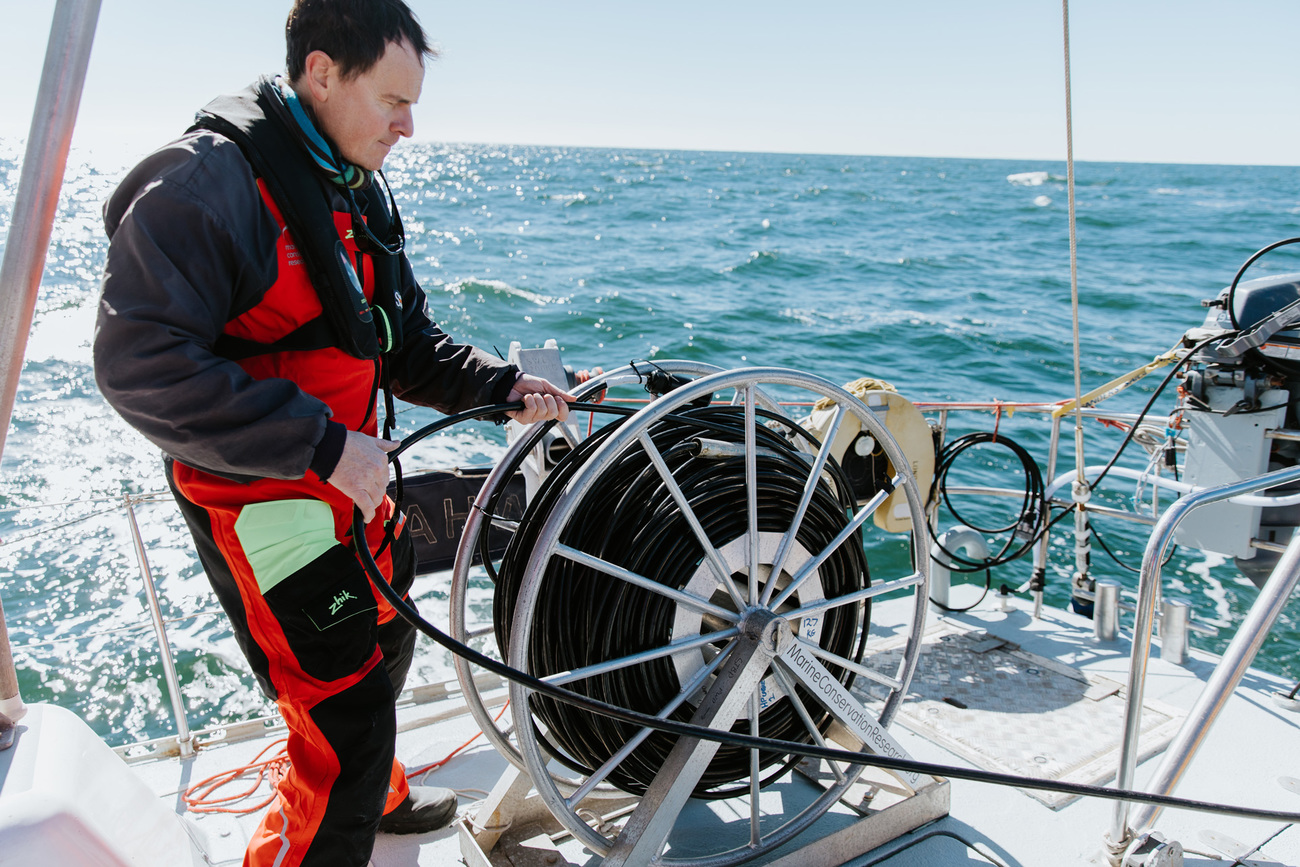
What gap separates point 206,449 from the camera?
144 cm

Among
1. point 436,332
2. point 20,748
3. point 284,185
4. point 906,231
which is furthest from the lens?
point 906,231

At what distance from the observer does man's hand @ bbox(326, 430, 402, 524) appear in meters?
1.53

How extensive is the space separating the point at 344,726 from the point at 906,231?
99.1 ft

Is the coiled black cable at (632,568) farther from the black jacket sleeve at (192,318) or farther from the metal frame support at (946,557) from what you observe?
the metal frame support at (946,557)

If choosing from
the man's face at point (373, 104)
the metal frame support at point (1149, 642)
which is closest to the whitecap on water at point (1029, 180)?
the metal frame support at point (1149, 642)

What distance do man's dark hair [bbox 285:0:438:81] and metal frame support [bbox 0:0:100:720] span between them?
0.40m

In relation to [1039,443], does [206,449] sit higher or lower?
higher

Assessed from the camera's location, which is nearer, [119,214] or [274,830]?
[119,214]

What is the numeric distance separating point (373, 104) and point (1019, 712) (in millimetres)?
2724

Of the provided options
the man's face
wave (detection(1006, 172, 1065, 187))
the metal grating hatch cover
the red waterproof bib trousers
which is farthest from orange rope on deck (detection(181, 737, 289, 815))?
wave (detection(1006, 172, 1065, 187))

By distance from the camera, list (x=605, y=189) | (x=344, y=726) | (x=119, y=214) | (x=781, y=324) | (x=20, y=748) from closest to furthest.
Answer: (x=20, y=748) → (x=119, y=214) → (x=344, y=726) → (x=781, y=324) → (x=605, y=189)

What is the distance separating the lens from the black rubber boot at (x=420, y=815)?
231 cm

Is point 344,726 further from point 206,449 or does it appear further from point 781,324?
point 781,324

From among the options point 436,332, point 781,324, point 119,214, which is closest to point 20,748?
point 119,214
